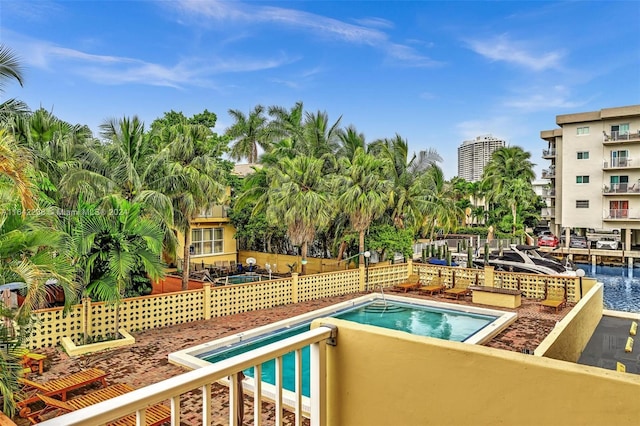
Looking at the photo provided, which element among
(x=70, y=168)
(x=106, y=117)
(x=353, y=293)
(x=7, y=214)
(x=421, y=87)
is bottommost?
(x=353, y=293)

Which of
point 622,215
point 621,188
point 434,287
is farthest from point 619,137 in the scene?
point 434,287

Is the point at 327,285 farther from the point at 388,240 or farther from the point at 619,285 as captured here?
the point at 619,285

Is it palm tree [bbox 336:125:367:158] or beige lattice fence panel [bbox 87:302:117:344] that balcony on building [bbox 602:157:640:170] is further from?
beige lattice fence panel [bbox 87:302:117:344]

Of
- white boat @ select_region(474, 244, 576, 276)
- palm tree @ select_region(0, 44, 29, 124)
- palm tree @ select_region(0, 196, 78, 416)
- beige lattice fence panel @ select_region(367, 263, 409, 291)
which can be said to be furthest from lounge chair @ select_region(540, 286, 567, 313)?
palm tree @ select_region(0, 44, 29, 124)

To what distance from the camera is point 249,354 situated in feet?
6.68

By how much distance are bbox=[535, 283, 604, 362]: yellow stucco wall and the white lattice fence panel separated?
8.84m

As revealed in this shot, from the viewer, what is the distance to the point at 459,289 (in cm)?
1599

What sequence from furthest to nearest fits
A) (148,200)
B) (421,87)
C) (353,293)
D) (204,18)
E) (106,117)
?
(421,87), (204,18), (353,293), (106,117), (148,200)

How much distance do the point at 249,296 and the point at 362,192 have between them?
6.45m

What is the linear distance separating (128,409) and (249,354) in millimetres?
675

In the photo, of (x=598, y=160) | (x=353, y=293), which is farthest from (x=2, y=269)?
(x=598, y=160)

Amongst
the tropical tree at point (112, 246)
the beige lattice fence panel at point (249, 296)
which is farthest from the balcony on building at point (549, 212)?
the tropical tree at point (112, 246)

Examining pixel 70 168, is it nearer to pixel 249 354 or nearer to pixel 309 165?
pixel 309 165

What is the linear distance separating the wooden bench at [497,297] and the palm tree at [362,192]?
449cm
